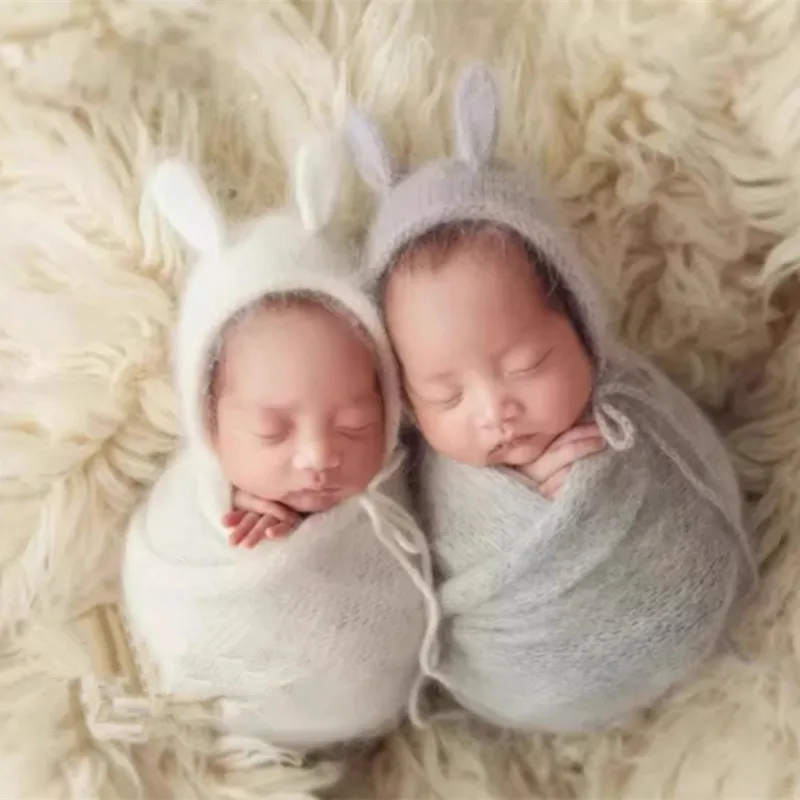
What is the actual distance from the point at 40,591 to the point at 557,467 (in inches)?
14.0

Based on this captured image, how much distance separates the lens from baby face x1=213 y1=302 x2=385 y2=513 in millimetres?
662

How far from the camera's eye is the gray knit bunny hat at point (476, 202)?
663 millimetres

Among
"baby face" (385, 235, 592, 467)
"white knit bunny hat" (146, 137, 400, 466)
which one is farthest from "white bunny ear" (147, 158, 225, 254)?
"baby face" (385, 235, 592, 467)

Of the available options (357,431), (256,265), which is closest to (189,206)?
(256,265)

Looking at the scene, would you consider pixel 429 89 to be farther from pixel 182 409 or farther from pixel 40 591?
pixel 40 591

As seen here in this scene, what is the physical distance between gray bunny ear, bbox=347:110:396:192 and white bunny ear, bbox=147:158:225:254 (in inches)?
3.8

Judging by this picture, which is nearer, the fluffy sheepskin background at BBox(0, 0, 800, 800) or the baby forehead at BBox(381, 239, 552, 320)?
the baby forehead at BBox(381, 239, 552, 320)

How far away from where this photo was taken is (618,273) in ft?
2.63

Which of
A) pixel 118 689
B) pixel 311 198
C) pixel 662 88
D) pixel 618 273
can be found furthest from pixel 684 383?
pixel 118 689

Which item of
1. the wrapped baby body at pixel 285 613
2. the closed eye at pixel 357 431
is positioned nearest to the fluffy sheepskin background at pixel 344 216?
the wrapped baby body at pixel 285 613

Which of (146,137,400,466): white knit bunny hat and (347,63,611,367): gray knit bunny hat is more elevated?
(347,63,611,367): gray knit bunny hat

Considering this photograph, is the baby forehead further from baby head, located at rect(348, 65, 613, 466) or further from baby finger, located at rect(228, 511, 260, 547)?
baby finger, located at rect(228, 511, 260, 547)

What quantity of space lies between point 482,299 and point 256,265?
134 millimetres

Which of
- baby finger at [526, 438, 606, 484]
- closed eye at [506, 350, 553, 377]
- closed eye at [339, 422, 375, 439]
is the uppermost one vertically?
closed eye at [506, 350, 553, 377]
